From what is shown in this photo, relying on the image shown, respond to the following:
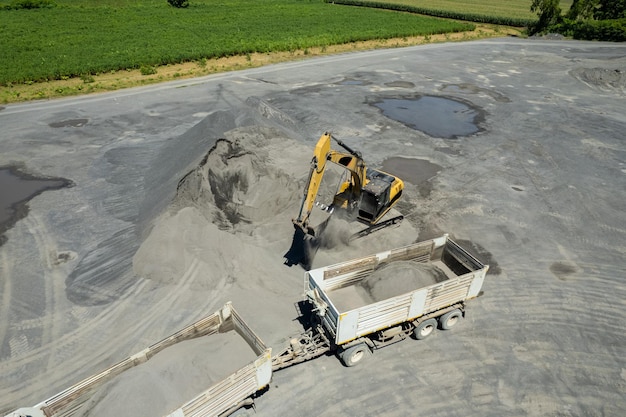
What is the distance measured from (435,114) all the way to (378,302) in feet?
74.2

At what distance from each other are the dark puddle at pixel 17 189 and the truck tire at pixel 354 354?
49.8 feet

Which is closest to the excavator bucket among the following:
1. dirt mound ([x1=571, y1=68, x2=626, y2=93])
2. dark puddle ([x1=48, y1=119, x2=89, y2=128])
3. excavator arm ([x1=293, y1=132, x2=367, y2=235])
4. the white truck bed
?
excavator arm ([x1=293, y1=132, x2=367, y2=235])

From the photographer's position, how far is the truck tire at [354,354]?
10.3m

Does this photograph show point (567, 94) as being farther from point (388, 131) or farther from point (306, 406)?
point (306, 406)

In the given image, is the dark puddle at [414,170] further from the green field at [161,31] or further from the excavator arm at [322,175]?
the green field at [161,31]

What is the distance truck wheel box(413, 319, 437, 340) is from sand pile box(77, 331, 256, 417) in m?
4.80

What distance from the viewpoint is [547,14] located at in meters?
57.7

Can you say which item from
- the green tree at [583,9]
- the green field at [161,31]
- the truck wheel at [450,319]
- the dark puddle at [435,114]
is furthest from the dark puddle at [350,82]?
the green tree at [583,9]

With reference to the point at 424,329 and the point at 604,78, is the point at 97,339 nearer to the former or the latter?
the point at 424,329

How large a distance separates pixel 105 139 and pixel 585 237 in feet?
87.2

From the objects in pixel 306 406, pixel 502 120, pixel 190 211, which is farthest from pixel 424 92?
pixel 306 406

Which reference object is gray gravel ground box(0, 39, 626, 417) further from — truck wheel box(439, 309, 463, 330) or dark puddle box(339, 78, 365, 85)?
dark puddle box(339, 78, 365, 85)

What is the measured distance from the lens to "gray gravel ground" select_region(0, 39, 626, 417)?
405 inches

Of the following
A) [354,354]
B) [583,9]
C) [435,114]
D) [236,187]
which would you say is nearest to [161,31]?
[435,114]
